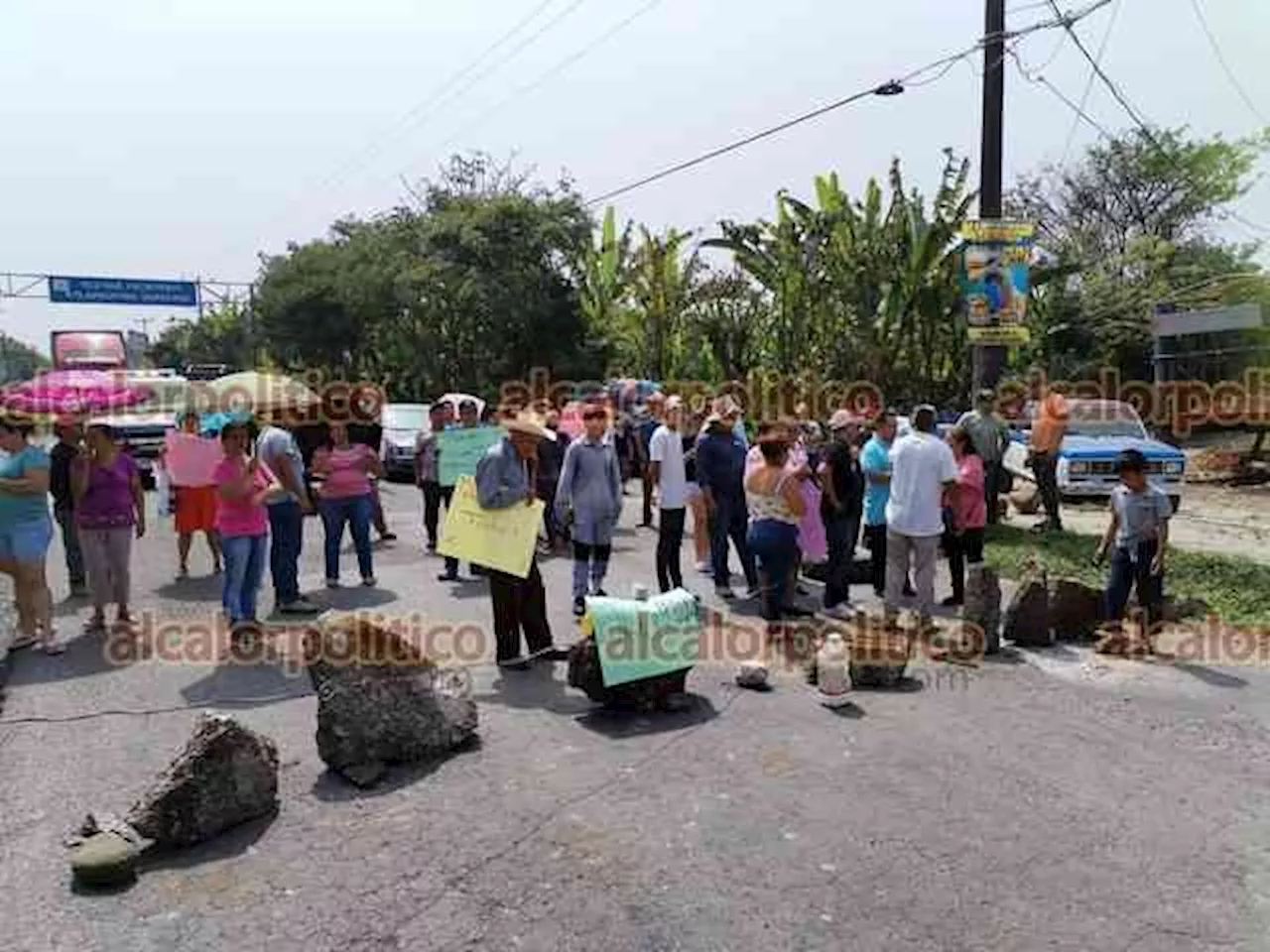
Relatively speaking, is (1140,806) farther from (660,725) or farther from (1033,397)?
(1033,397)

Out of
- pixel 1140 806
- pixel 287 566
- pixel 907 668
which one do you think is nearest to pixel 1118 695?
pixel 907 668

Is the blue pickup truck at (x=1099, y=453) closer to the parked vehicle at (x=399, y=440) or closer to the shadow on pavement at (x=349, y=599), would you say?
the shadow on pavement at (x=349, y=599)

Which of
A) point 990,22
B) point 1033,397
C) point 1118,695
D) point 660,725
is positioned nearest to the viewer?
point 660,725

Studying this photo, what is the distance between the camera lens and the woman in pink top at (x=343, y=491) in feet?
32.2

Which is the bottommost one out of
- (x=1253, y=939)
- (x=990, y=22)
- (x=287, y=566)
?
(x=1253, y=939)

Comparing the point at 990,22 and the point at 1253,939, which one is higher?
the point at 990,22

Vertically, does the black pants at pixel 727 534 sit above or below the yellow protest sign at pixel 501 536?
below

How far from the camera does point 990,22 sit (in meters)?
13.0

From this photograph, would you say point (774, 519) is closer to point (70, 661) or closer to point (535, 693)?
point (535, 693)

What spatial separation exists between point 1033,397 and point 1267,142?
40.4ft

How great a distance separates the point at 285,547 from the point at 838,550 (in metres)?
4.40

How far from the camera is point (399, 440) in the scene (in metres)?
19.7

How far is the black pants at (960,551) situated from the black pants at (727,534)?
1.60 m

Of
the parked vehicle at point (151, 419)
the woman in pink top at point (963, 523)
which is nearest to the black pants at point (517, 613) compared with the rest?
the woman in pink top at point (963, 523)
